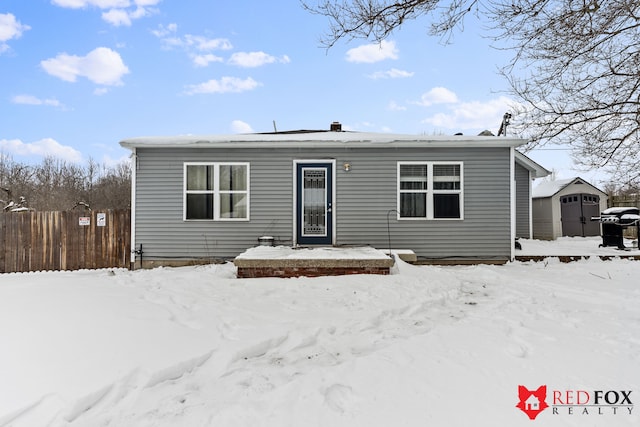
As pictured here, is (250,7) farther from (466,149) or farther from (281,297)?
(281,297)

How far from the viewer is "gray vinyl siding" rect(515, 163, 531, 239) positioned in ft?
42.0

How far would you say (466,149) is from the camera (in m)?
7.70

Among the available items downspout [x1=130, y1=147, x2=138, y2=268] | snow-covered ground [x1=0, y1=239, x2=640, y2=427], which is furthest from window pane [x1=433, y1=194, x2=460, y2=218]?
downspout [x1=130, y1=147, x2=138, y2=268]

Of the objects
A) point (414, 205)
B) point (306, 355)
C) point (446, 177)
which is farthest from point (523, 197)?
point (306, 355)

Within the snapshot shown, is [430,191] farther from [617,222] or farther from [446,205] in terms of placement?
[617,222]

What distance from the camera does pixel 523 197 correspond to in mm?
12844

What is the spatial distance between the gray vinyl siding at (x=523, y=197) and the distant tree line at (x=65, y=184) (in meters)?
19.1

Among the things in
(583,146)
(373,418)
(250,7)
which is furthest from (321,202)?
(373,418)

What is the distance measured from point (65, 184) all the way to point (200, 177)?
18442 mm

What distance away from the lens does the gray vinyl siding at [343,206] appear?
7688mm

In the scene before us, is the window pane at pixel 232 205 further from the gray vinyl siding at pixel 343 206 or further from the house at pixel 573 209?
the house at pixel 573 209

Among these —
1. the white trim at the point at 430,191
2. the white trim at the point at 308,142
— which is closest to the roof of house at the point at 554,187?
the white trim at the point at 308,142

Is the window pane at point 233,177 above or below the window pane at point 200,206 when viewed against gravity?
above

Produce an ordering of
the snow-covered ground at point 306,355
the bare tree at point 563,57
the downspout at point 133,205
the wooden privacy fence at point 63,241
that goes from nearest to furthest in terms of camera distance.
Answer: the snow-covered ground at point 306,355 → the bare tree at point 563,57 → the downspout at point 133,205 → the wooden privacy fence at point 63,241
